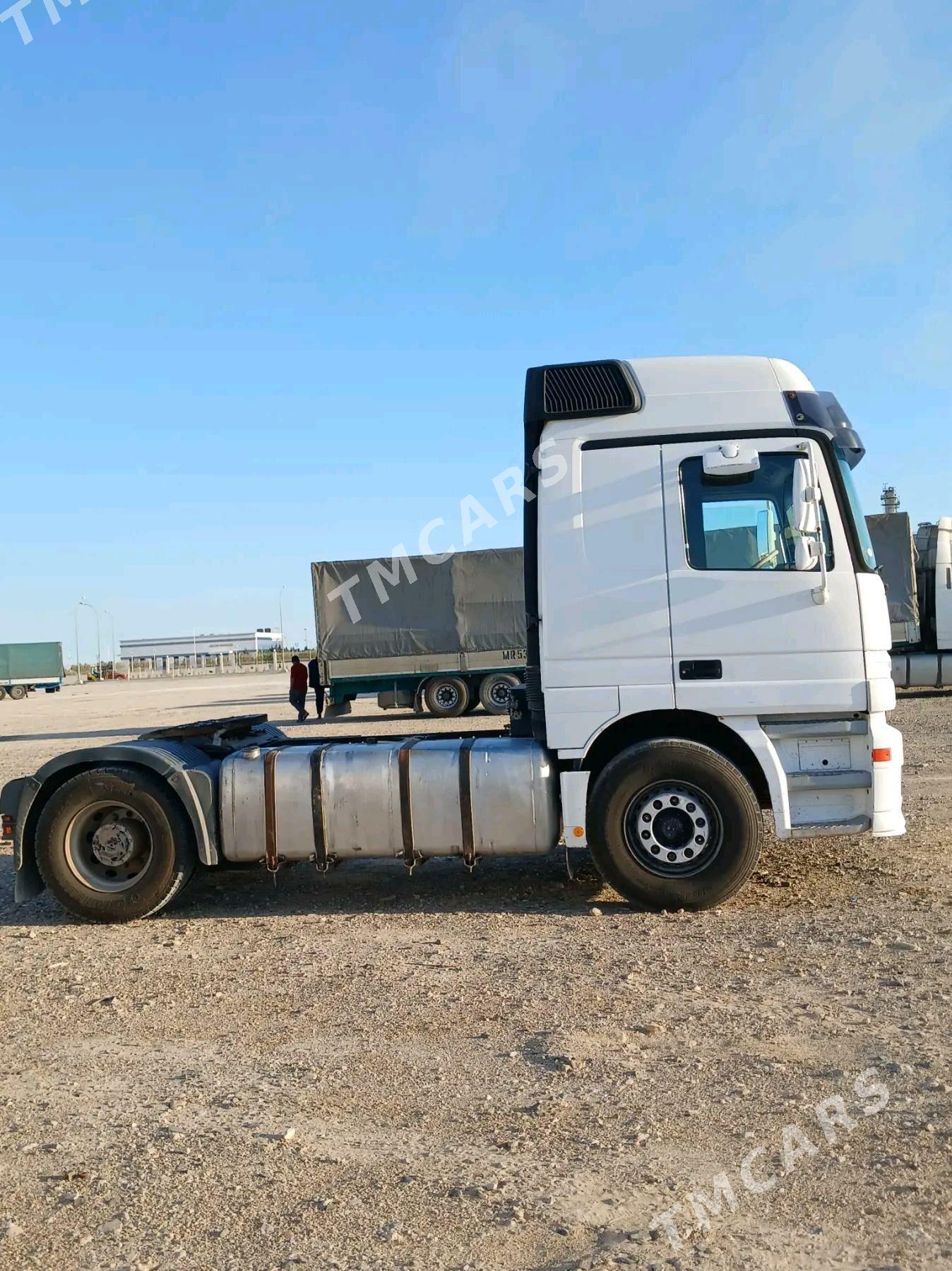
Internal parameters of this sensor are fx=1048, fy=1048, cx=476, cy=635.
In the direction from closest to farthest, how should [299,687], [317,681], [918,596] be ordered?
[918,596], [317,681], [299,687]

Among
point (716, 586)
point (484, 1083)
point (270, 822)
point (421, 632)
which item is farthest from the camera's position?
point (421, 632)

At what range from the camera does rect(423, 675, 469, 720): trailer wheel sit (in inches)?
963

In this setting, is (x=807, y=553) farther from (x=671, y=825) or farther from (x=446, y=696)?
(x=446, y=696)

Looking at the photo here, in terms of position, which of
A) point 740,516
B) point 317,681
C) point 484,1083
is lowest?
point 484,1083

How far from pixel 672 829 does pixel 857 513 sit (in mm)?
2288

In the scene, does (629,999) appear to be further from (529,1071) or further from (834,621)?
(834,621)

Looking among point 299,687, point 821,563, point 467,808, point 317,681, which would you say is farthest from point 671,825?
point 299,687

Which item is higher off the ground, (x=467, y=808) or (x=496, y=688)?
(x=467, y=808)

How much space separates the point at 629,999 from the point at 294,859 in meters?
2.90

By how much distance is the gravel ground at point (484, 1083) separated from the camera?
306cm

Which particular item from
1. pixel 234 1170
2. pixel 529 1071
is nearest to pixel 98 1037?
pixel 234 1170

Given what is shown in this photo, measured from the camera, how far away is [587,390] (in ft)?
22.1

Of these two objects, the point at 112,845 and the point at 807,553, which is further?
the point at 112,845

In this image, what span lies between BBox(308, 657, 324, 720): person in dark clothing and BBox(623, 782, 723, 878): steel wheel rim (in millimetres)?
17866
